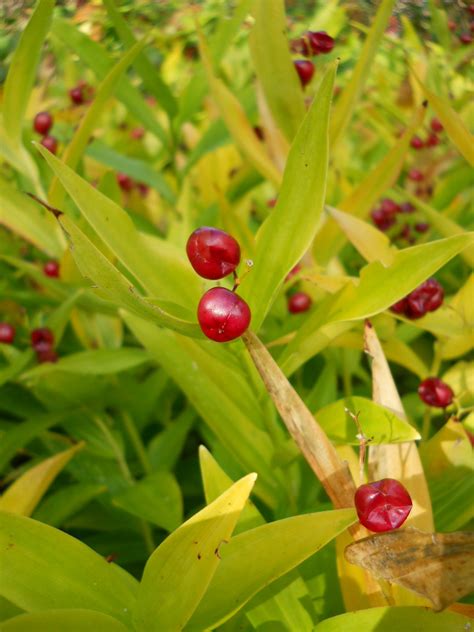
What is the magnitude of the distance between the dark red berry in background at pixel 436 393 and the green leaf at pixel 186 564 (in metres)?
0.30

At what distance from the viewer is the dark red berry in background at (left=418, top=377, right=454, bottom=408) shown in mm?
730

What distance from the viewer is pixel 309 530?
1.72 ft

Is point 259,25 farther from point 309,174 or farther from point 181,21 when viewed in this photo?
point 181,21

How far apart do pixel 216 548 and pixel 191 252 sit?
0.20m

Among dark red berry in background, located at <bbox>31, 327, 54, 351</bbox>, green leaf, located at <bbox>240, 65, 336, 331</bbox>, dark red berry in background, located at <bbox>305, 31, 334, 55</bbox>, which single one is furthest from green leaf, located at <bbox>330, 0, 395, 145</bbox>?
dark red berry in background, located at <bbox>31, 327, 54, 351</bbox>

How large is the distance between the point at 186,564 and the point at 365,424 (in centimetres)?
20

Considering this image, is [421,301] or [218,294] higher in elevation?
[218,294]

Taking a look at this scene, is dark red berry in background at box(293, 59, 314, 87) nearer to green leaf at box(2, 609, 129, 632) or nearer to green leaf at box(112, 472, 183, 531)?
green leaf at box(112, 472, 183, 531)

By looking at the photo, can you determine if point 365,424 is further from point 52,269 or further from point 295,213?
point 52,269

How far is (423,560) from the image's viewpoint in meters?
0.49

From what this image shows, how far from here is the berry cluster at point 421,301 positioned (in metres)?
0.72

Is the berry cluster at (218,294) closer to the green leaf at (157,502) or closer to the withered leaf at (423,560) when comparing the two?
the withered leaf at (423,560)

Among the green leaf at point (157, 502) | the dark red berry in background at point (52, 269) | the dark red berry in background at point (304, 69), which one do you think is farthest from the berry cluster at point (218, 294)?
the dark red berry in background at point (52, 269)

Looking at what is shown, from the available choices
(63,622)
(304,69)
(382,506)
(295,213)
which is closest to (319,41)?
(304,69)
